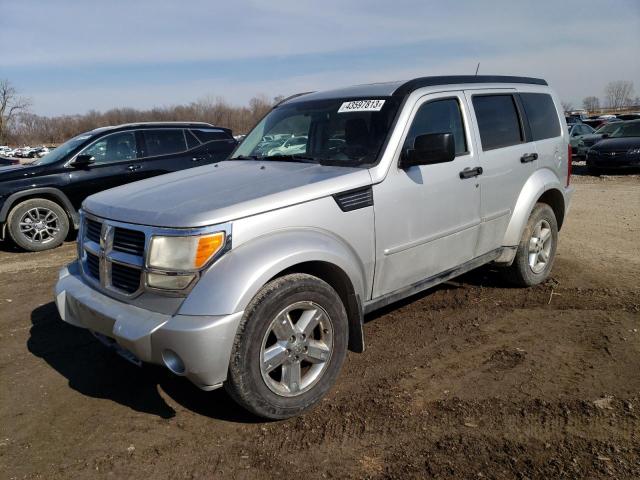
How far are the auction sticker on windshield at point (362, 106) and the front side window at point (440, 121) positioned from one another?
0.95 ft

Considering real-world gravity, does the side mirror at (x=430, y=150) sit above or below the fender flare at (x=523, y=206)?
above

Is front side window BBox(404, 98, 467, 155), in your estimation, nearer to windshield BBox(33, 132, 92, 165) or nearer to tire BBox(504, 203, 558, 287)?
tire BBox(504, 203, 558, 287)

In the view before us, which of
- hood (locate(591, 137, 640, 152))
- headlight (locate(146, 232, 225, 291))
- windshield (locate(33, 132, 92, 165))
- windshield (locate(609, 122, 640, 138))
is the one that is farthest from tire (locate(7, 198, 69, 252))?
windshield (locate(609, 122, 640, 138))

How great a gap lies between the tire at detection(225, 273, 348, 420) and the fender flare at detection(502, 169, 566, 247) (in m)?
2.23

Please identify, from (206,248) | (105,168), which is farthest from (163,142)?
(206,248)

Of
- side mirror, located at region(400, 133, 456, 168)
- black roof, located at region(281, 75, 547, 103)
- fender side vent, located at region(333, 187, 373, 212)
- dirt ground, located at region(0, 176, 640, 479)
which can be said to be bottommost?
dirt ground, located at region(0, 176, 640, 479)

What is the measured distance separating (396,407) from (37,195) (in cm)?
702

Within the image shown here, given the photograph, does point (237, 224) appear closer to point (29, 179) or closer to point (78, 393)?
point (78, 393)

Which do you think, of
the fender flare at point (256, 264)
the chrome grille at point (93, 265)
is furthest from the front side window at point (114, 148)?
the fender flare at point (256, 264)

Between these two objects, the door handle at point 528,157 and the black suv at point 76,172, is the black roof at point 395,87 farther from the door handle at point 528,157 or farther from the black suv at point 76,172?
the black suv at point 76,172

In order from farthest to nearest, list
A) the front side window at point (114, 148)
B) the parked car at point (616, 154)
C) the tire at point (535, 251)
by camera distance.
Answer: the parked car at point (616, 154) < the front side window at point (114, 148) < the tire at point (535, 251)

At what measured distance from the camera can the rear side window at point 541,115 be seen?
5105mm

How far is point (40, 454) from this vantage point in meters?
2.94

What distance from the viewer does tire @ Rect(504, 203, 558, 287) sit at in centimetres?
504
